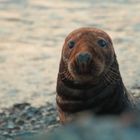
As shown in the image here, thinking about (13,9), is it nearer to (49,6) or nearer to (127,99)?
(49,6)

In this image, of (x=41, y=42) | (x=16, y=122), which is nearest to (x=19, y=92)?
(x=16, y=122)

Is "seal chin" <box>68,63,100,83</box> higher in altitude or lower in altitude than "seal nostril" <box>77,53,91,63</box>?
lower

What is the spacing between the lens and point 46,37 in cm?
1038

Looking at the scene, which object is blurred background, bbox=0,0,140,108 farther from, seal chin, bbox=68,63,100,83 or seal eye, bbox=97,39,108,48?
seal chin, bbox=68,63,100,83

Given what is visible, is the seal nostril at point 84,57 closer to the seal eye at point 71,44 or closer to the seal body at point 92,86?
the seal body at point 92,86

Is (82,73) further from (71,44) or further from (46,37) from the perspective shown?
(46,37)

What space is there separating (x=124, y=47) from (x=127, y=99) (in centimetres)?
483

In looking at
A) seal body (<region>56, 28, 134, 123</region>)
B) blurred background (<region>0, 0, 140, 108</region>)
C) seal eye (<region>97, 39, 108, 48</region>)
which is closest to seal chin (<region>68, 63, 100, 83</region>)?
seal body (<region>56, 28, 134, 123</region>)

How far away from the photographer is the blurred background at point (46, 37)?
316 inches

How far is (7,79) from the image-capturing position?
326 inches

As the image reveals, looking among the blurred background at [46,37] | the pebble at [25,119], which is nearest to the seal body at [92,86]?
the pebble at [25,119]

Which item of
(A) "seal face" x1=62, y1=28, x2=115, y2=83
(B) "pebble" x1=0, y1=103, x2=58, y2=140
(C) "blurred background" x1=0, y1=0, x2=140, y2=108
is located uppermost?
(A) "seal face" x1=62, y1=28, x2=115, y2=83

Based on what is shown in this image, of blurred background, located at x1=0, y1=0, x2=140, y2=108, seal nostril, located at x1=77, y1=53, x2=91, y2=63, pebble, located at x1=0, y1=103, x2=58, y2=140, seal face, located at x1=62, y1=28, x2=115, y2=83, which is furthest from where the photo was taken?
blurred background, located at x1=0, y1=0, x2=140, y2=108

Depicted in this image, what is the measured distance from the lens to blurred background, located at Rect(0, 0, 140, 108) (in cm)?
803
